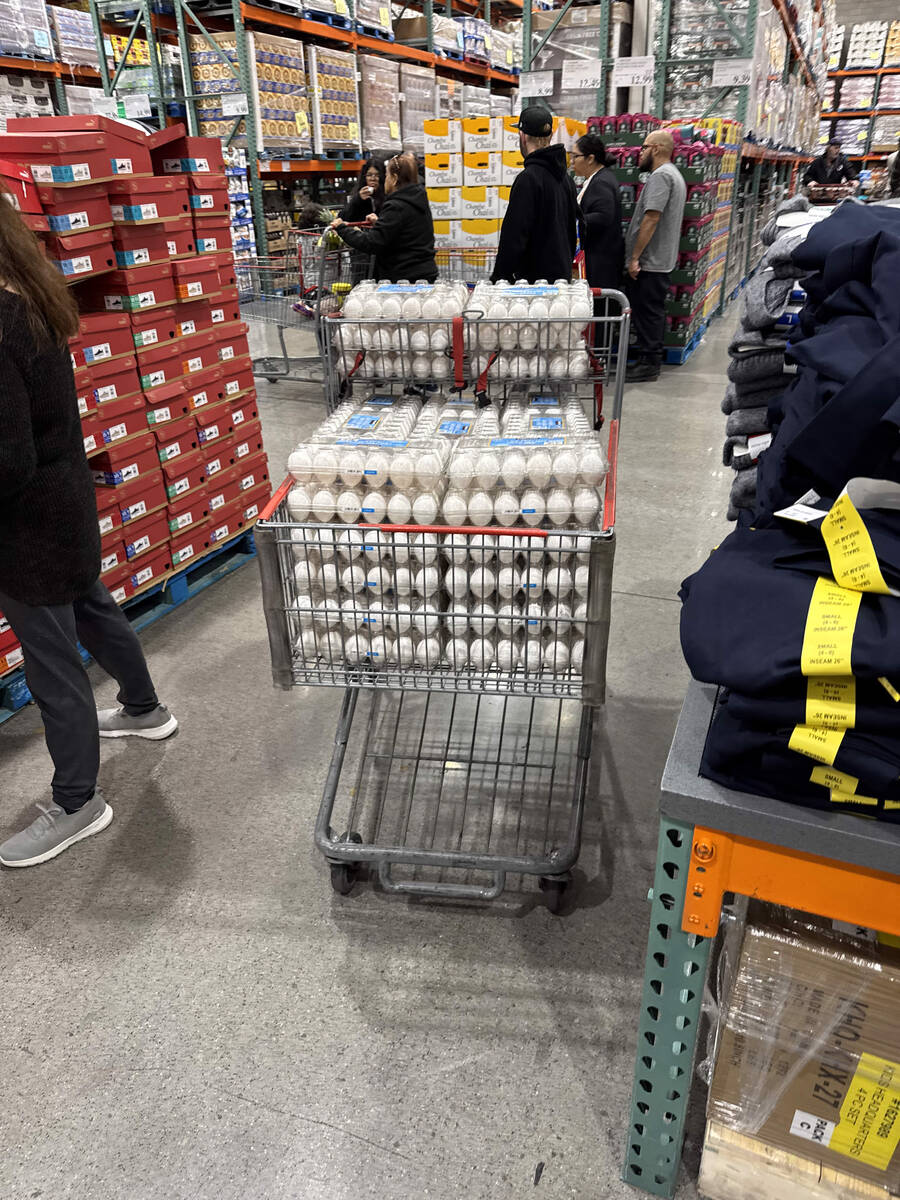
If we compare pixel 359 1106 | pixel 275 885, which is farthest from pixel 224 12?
pixel 359 1106

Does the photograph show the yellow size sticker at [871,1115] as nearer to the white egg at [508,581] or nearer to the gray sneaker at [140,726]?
the white egg at [508,581]

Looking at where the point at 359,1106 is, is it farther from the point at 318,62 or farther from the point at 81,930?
the point at 318,62

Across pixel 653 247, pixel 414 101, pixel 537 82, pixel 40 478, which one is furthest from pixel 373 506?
pixel 414 101

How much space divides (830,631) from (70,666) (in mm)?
2079

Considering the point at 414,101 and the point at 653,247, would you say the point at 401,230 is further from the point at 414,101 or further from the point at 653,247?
the point at 414,101

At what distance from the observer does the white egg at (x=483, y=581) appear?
1882 millimetres

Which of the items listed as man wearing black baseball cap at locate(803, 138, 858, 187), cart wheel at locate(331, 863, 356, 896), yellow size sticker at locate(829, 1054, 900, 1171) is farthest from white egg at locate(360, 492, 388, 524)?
man wearing black baseball cap at locate(803, 138, 858, 187)

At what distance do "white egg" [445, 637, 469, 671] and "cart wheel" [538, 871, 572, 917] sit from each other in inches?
26.0

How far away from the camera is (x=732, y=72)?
8094 millimetres

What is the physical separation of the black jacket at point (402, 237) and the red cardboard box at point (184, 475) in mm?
2691

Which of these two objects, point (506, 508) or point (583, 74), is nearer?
point (506, 508)

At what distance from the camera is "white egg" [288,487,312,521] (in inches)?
74.8

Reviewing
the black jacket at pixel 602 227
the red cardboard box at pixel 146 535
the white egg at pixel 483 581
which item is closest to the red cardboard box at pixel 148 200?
the red cardboard box at pixel 146 535

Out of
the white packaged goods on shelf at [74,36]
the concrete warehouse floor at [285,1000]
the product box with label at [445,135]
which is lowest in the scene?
the concrete warehouse floor at [285,1000]
